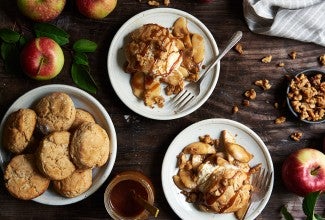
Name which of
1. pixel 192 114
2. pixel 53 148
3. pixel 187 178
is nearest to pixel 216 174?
pixel 187 178

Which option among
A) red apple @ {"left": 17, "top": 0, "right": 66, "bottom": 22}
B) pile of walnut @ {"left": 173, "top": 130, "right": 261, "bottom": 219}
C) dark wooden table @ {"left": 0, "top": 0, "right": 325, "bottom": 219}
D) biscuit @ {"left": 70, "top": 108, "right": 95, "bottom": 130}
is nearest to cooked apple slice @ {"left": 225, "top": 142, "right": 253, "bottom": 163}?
pile of walnut @ {"left": 173, "top": 130, "right": 261, "bottom": 219}

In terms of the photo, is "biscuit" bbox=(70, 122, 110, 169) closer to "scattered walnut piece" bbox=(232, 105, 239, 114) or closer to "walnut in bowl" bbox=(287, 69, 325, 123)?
"scattered walnut piece" bbox=(232, 105, 239, 114)

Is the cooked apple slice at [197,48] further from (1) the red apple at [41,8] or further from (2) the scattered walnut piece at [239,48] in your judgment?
(1) the red apple at [41,8]

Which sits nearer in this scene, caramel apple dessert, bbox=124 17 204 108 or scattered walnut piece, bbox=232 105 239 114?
caramel apple dessert, bbox=124 17 204 108

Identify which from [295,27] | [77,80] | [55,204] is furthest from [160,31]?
[55,204]

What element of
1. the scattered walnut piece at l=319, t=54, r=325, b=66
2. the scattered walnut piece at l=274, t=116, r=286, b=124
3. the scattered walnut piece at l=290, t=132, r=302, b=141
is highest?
the scattered walnut piece at l=319, t=54, r=325, b=66

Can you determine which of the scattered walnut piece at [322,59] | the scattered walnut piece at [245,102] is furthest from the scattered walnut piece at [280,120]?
the scattered walnut piece at [322,59]
